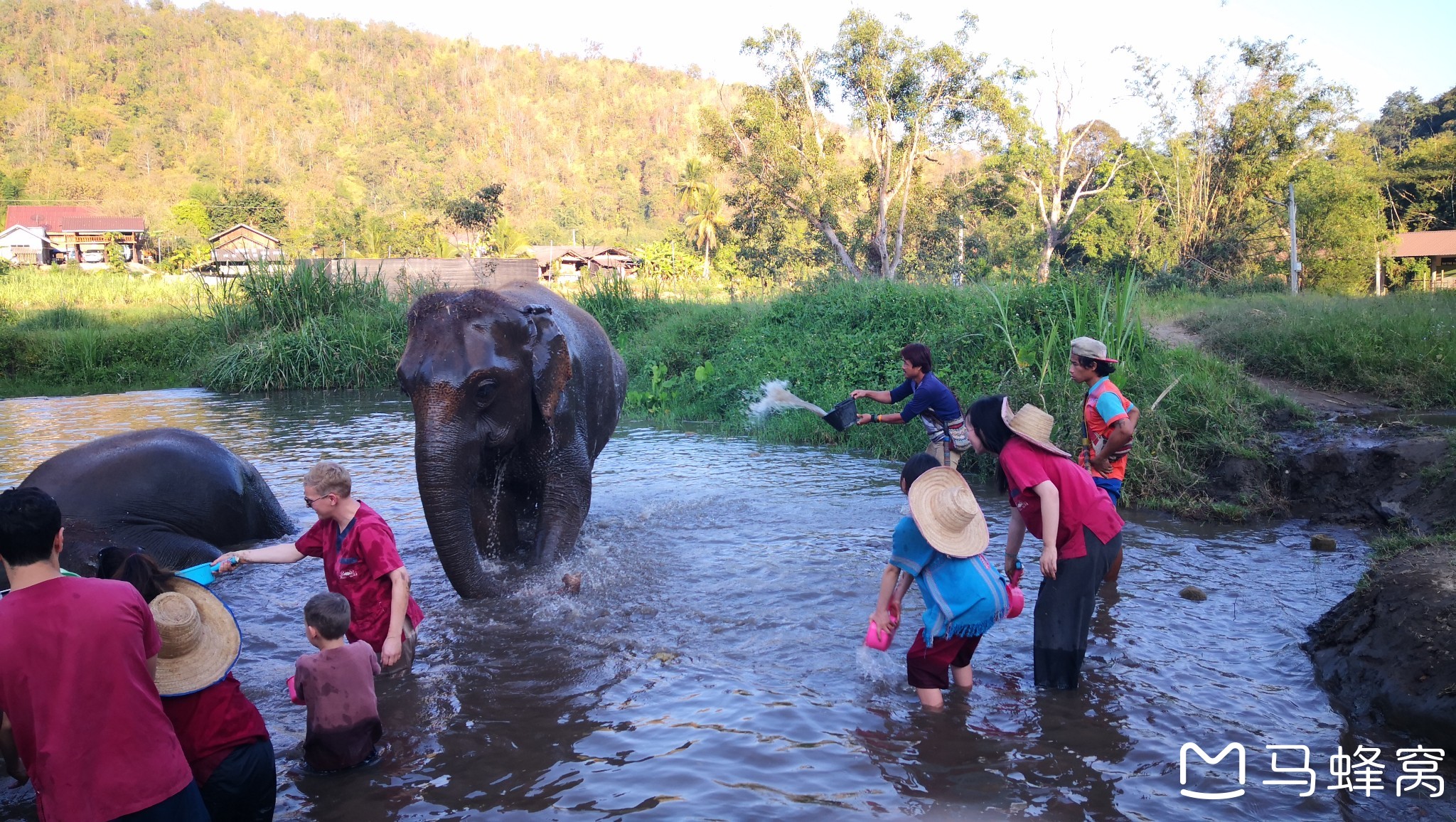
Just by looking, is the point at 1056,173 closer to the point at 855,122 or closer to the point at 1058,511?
the point at 855,122

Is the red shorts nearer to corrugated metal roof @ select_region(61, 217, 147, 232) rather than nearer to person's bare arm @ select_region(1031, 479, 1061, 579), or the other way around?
person's bare arm @ select_region(1031, 479, 1061, 579)

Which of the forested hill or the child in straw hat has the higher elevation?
the forested hill

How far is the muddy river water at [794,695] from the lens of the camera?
3902 millimetres

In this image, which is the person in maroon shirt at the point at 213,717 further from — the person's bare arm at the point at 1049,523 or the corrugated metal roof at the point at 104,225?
the corrugated metal roof at the point at 104,225

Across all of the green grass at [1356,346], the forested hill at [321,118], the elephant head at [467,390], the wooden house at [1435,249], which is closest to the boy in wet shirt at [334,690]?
the elephant head at [467,390]

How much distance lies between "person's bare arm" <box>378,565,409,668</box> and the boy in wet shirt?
0.45 ft

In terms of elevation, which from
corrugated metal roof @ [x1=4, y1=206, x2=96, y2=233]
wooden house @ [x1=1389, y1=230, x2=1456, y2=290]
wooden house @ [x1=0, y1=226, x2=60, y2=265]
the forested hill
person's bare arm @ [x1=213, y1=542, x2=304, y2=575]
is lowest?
person's bare arm @ [x1=213, y1=542, x2=304, y2=575]

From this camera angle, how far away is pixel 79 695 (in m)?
2.70

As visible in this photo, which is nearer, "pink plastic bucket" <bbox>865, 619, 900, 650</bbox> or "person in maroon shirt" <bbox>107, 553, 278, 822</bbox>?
"person in maroon shirt" <bbox>107, 553, 278, 822</bbox>

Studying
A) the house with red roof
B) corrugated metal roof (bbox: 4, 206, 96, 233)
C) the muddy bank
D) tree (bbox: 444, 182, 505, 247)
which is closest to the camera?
the muddy bank

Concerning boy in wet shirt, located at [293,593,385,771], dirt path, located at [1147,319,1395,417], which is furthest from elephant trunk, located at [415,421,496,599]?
dirt path, located at [1147,319,1395,417]

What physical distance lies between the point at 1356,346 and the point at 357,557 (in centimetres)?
1284

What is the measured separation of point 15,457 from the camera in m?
11.4

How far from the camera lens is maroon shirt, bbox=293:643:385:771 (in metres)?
3.88
